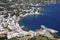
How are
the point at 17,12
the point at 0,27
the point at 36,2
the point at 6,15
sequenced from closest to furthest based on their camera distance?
1. the point at 0,27
2. the point at 6,15
3. the point at 17,12
4. the point at 36,2

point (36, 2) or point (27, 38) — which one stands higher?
point (27, 38)

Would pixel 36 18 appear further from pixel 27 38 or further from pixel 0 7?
pixel 27 38

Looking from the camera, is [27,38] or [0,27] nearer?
[27,38]

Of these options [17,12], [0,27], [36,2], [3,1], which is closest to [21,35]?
[0,27]

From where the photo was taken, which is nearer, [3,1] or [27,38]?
[27,38]

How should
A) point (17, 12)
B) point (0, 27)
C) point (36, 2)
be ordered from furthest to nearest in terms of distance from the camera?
point (36, 2), point (17, 12), point (0, 27)

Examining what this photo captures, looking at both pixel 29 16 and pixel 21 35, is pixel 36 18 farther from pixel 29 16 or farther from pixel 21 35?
pixel 21 35

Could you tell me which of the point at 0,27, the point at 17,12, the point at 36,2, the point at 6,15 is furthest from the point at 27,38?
the point at 36,2

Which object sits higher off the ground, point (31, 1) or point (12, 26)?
point (12, 26)

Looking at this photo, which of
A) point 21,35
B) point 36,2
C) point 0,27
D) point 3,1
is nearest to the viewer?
point 21,35
